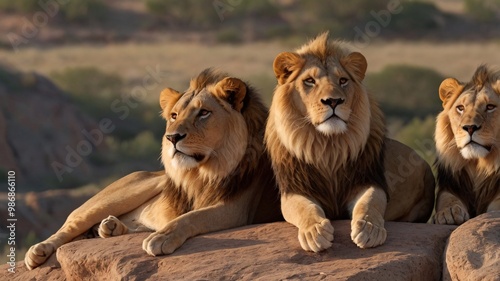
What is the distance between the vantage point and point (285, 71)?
7277 millimetres

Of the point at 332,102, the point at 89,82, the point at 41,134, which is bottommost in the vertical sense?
the point at 41,134

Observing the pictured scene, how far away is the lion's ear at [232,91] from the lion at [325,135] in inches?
9.9

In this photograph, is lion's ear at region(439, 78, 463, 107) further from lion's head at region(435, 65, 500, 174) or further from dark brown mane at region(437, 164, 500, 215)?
dark brown mane at region(437, 164, 500, 215)

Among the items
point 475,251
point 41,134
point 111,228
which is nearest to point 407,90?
point 41,134

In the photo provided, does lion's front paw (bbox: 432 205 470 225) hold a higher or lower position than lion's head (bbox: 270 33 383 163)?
lower

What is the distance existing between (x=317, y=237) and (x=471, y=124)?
1.30 meters

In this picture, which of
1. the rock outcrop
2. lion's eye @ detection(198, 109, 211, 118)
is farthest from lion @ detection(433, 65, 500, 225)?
the rock outcrop

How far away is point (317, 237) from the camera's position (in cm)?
657

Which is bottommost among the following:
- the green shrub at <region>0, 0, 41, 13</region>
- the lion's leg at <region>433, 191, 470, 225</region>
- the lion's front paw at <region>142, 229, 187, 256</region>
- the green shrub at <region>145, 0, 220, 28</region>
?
the lion's leg at <region>433, 191, 470, 225</region>

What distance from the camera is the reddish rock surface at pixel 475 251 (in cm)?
622

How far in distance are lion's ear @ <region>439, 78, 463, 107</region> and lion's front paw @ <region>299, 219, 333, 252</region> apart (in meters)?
1.47

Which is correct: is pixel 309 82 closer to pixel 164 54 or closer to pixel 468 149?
pixel 468 149

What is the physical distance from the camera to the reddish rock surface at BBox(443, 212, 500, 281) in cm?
622

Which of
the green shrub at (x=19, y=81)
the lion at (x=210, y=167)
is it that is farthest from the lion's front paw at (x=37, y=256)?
the green shrub at (x=19, y=81)
